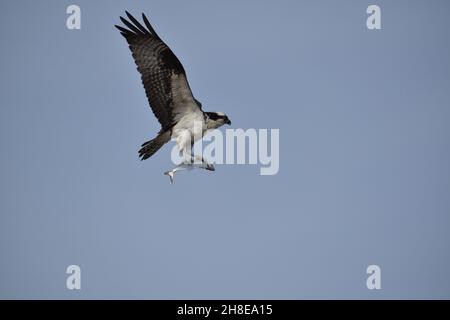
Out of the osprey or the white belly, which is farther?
the white belly

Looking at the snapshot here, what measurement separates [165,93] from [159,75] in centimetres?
33

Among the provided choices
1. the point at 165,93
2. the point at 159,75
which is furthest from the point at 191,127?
the point at 159,75

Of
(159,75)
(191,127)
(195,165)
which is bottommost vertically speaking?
(195,165)

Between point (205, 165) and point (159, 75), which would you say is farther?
point (159, 75)

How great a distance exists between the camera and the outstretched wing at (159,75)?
14438 mm

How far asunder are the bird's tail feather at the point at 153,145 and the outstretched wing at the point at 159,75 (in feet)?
0.52

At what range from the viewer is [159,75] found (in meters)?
14.5

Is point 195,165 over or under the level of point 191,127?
under

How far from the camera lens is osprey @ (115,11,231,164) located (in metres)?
14.4

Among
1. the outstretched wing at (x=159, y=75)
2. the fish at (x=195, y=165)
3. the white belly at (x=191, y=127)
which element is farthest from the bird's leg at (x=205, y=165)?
the outstretched wing at (x=159, y=75)

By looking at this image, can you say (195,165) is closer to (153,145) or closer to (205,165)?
(205,165)

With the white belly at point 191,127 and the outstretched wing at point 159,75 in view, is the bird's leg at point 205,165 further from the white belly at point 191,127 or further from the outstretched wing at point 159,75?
the outstretched wing at point 159,75

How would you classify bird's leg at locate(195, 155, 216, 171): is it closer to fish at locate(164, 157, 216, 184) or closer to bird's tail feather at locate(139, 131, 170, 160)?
fish at locate(164, 157, 216, 184)

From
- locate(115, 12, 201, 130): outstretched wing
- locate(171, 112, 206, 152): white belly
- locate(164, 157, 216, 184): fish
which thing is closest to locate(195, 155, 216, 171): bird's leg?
locate(164, 157, 216, 184): fish
